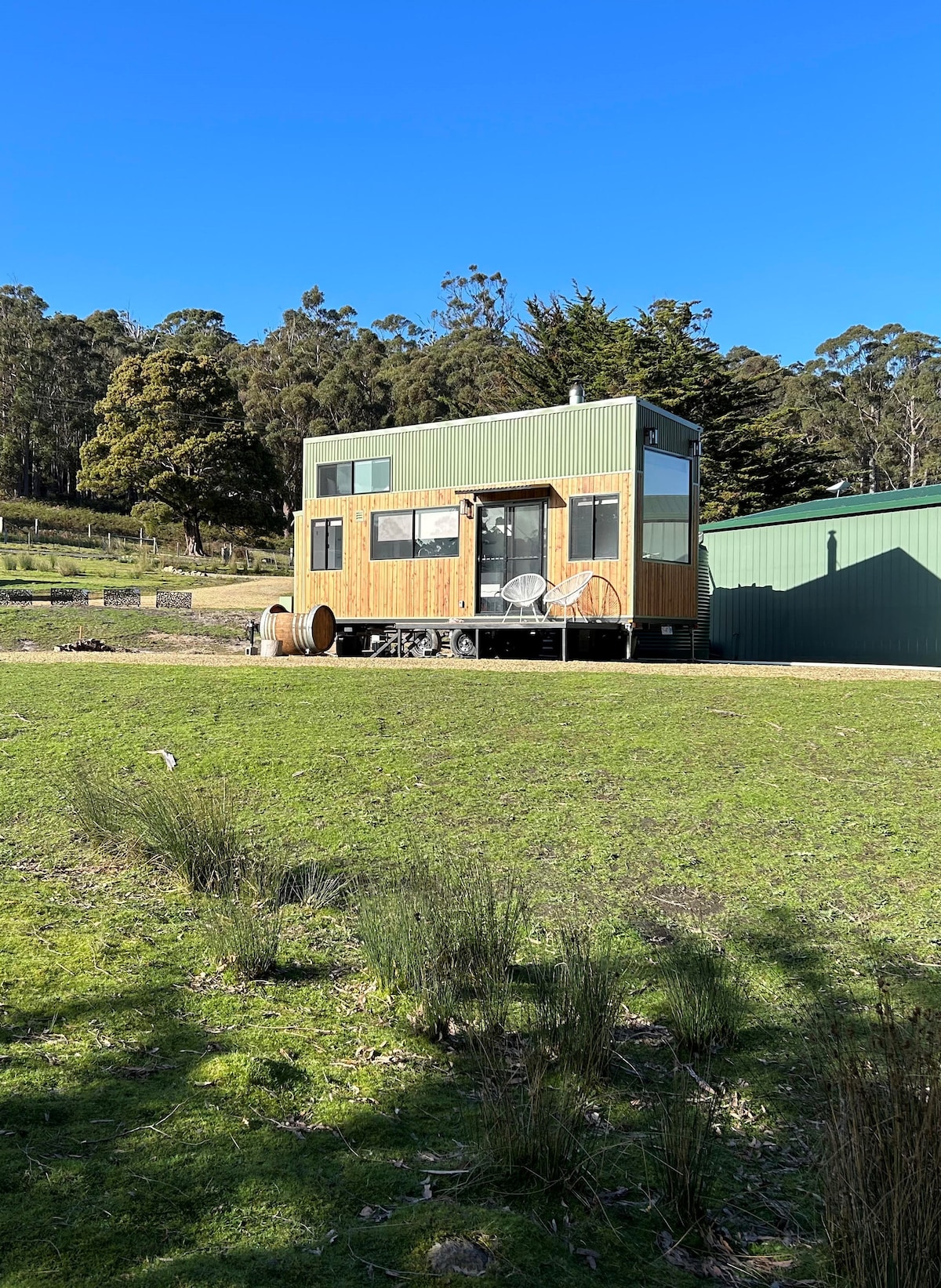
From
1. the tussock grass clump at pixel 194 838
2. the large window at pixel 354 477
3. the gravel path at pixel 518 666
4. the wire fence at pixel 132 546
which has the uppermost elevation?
the wire fence at pixel 132 546

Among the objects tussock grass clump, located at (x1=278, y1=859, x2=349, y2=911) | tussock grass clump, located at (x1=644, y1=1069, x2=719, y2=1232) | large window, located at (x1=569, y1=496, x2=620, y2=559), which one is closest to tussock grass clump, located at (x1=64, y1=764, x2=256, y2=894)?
tussock grass clump, located at (x1=278, y1=859, x2=349, y2=911)

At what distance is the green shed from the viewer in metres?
Result: 16.8

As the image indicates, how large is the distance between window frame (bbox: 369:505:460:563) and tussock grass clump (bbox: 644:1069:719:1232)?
14.1 m

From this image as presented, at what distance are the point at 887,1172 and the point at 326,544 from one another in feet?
54.7

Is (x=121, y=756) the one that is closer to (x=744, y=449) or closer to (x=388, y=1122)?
(x=388, y=1122)

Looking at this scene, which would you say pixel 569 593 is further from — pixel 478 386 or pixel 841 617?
pixel 478 386

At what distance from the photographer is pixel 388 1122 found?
2691 millimetres

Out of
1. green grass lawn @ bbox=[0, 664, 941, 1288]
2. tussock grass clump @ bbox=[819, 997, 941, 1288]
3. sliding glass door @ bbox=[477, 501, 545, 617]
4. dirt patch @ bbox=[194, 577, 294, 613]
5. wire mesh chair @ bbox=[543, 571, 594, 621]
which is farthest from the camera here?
dirt patch @ bbox=[194, 577, 294, 613]

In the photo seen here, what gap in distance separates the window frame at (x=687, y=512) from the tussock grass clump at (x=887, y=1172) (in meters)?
12.9

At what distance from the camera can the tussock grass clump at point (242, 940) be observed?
360 cm

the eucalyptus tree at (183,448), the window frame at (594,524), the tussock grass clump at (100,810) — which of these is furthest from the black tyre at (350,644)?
the eucalyptus tree at (183,448)

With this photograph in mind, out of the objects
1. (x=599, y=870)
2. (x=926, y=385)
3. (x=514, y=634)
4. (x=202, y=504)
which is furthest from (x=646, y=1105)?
(x=926, y=385)

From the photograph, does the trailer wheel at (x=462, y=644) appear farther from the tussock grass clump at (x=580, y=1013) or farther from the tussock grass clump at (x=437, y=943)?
the tussock grass clump at (x=580, y=1013)

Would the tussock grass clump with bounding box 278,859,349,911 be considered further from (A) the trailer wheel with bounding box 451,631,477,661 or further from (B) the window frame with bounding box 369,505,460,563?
(B) the window frame with bounding box 369,505,460,563
